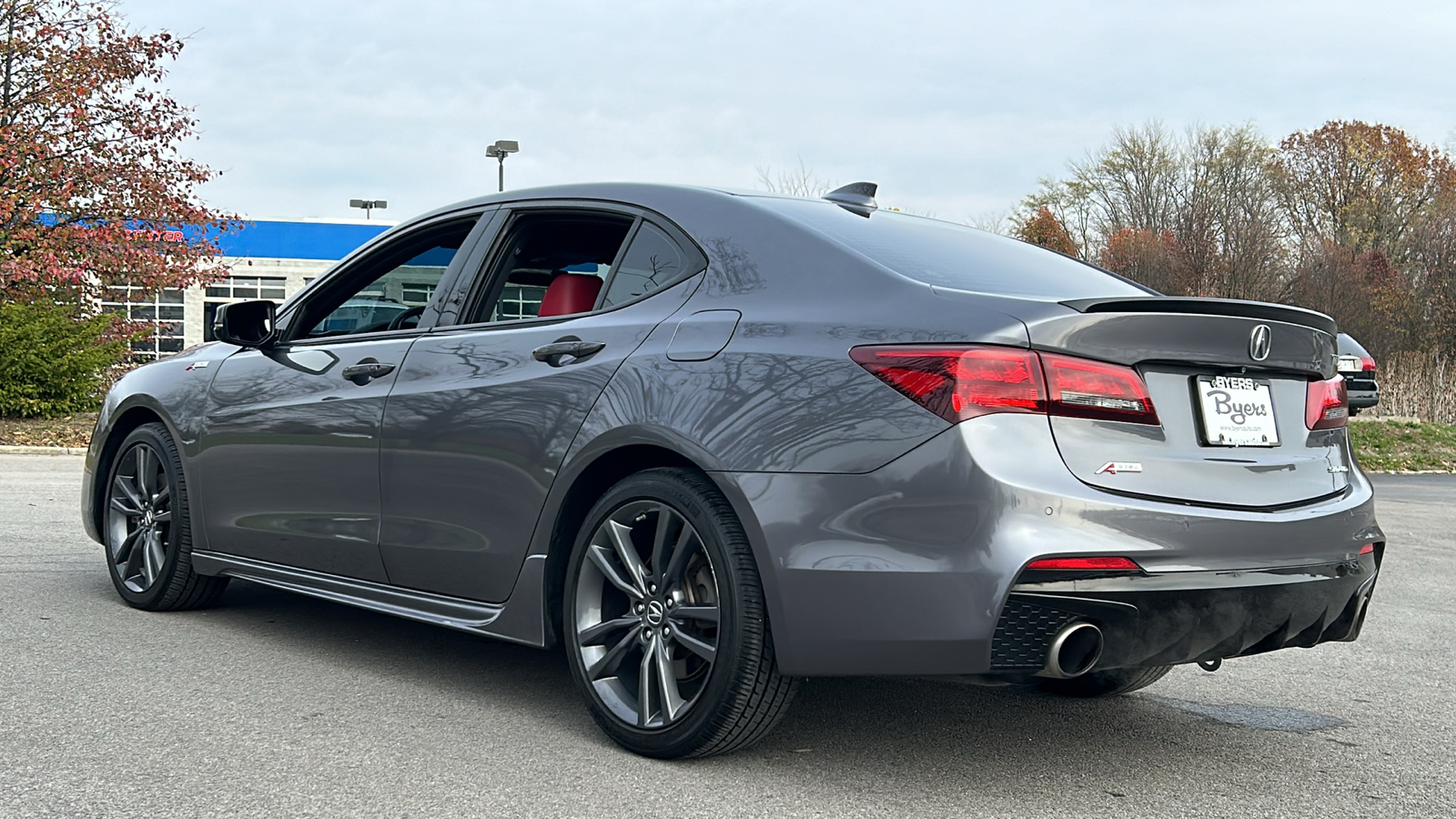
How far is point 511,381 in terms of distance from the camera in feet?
13.4

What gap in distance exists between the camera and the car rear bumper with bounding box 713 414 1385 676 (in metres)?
3.07

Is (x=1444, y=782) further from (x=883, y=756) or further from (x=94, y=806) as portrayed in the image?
(x=94, y=806)

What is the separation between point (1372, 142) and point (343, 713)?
5738cm

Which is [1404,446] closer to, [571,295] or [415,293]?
[415,293]

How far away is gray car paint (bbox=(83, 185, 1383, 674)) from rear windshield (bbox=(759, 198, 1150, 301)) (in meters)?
0.14

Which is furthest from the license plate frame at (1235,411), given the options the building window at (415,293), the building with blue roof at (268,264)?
the building with blue roof at (268,264)

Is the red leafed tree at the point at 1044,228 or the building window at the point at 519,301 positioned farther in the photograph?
the red leafed tree at the point at 1044,228

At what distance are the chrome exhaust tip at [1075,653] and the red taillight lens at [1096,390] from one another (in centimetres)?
49

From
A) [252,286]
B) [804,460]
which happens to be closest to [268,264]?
[252,286]

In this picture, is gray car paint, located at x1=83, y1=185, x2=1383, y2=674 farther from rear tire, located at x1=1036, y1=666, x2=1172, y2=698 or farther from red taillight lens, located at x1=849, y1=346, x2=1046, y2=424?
rear tire, located at x1=1036, y1=666, x2=1172, y2=698

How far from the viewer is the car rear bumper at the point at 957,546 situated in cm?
307

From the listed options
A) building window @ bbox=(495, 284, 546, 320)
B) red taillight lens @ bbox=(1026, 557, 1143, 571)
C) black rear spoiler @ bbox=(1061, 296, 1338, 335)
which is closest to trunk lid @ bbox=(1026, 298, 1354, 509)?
black rear spoiler @ bbox=(1061, 296, 1338, 335)

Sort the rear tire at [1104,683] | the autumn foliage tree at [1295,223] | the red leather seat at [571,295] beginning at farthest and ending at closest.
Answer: the autumn foliage tree at [1295,223] → the rear tire at [1104,683] → the red leather seat at [571,295]

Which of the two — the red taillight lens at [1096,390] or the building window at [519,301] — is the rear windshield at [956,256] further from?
the building window at [519,301]
